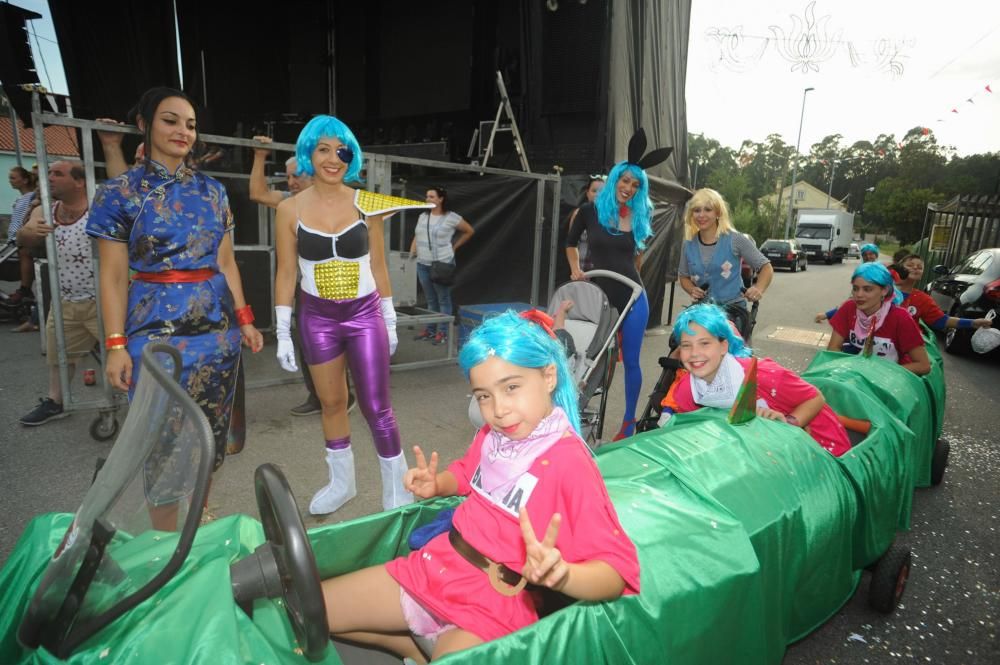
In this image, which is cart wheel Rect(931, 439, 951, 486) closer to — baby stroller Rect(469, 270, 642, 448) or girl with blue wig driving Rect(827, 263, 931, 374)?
girl with blue wig driving Rect(827, 263, 931, 374)

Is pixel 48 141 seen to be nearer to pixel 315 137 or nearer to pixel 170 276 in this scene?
pixel 315 137

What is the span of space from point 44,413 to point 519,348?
4415mm

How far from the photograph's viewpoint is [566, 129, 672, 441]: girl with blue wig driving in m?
4.11

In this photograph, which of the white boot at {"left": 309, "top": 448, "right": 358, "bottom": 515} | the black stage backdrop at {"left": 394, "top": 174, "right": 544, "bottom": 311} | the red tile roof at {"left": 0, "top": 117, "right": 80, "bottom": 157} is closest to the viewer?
the white boot at {"left": 309, "top": 448, "right": 358, "bottom": 515}

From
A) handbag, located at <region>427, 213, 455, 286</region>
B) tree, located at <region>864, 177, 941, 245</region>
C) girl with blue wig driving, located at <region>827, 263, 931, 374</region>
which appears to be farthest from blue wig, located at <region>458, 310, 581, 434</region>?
tree, located at <region>864, 177, 941, 245</region>

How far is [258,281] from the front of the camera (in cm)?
700

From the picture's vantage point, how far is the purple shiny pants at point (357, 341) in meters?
2.79

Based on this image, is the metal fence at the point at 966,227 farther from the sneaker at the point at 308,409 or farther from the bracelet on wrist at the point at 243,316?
the bracelet on wrist at the point at 243,316

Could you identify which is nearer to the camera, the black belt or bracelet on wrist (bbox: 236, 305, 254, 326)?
the black belt

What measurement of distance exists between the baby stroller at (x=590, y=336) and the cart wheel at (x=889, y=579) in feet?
5.24

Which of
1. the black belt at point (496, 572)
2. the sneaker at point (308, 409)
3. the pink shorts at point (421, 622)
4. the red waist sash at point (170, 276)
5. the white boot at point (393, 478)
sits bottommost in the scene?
the sneaker at point (308, 409)

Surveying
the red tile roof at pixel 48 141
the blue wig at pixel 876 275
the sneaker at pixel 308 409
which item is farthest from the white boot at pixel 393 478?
the red tile roof at pixel 48 141

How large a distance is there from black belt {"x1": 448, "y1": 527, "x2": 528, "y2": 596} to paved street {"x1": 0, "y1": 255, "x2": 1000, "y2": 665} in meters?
1.54

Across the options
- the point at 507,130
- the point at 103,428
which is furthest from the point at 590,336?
the point at 507,130
